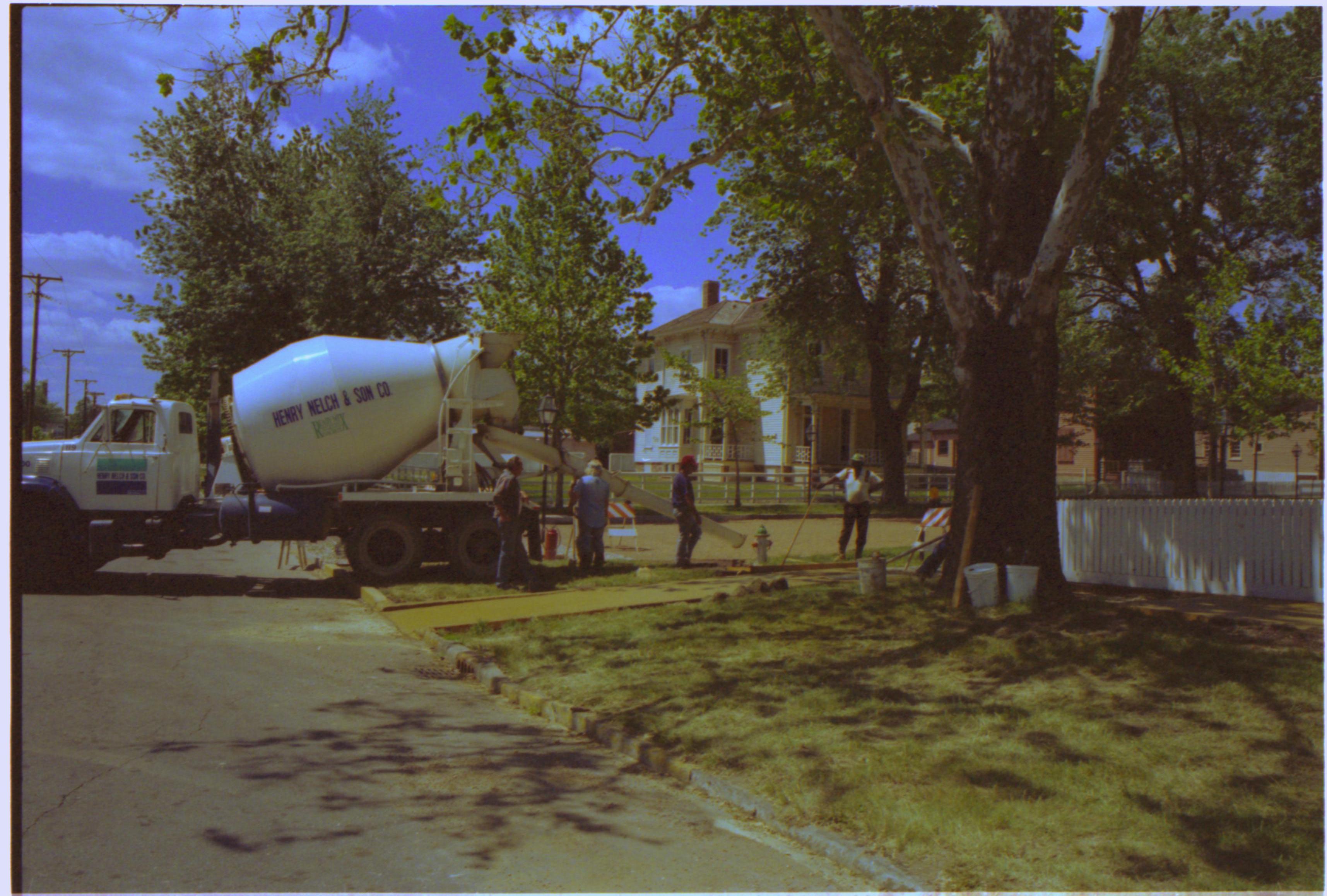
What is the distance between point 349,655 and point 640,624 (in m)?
2.87

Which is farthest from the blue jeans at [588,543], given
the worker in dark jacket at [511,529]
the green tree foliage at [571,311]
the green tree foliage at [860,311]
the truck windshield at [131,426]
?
the green tree foliage at [860,311]

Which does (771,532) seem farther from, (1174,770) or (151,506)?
(1174,770)

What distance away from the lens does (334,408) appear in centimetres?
1320

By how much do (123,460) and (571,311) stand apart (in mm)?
14848

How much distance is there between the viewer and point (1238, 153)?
104 ft

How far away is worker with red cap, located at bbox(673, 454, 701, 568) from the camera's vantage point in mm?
14844

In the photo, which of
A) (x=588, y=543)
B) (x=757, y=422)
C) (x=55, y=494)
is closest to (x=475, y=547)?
(x=588, y=543)

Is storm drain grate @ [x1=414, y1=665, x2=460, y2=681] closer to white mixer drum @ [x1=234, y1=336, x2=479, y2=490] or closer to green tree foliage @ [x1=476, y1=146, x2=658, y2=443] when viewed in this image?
white mixer drum @ [x1=234, y1=336, x2=479, y2=490]

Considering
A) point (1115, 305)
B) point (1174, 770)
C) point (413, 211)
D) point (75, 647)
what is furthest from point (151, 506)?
point (1115, 305)

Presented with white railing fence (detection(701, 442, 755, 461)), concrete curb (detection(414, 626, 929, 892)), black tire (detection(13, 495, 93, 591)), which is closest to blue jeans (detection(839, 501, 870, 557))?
concrete curb (detection(414, 626, 929, 892))

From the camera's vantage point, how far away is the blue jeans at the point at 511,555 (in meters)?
12.7

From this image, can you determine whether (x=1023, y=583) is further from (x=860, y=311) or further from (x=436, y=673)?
(x=860, y=311)

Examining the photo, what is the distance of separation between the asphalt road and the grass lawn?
0.56m

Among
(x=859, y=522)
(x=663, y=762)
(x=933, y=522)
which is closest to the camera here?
(x=663, y=762)
